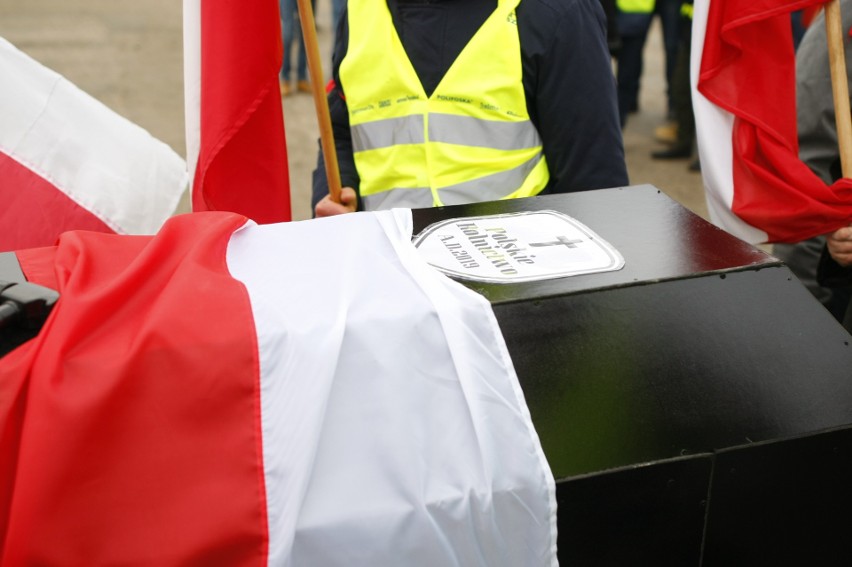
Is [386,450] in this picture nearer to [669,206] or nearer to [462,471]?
[462,471]

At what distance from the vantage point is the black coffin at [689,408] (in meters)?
1.65

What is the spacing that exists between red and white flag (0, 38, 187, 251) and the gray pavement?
2509 millimetres

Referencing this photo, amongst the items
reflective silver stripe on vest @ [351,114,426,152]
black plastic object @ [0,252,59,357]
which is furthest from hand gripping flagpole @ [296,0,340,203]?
black plastic object @ [0,252,59,357]

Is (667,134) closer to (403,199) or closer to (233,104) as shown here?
(403,199)

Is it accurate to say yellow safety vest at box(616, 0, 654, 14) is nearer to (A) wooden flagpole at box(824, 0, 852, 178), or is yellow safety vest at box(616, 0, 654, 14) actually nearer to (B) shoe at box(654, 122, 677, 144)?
(B) shoe at box(654, 122, 677, 144)

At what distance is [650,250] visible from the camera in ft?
6.37

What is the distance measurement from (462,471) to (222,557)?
15.2 inches

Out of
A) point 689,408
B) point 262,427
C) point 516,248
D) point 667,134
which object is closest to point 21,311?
point 262,427

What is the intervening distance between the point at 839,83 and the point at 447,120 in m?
1.03

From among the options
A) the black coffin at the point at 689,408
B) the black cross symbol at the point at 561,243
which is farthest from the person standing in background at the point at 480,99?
the black coffin at the point at 689,408

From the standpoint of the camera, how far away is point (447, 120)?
2.51 m

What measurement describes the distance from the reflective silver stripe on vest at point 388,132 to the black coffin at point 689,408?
2.76 ft

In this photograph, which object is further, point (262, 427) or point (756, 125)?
point (756, 125)

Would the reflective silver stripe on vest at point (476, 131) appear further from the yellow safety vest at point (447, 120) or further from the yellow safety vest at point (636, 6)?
the yellow safety vest at point (636, 6)
